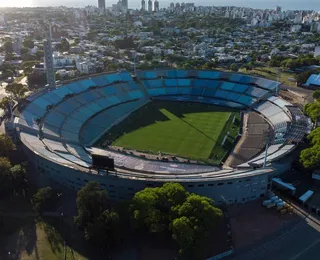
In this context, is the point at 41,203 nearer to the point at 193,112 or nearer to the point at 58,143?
the point at 58,143

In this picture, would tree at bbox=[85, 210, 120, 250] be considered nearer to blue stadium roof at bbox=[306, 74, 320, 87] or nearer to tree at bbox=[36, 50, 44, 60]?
blue stadium roof at bbox=[306, 74, 320, 87]

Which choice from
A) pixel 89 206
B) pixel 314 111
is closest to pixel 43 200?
pixel 89 206

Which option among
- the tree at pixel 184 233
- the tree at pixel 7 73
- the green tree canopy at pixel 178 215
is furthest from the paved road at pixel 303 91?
the tree at pixel 7 73

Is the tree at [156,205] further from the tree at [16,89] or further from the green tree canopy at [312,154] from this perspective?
the tree at [16,89]

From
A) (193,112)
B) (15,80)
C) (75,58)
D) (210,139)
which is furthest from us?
(75,58)

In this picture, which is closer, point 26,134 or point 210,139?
point 26,134

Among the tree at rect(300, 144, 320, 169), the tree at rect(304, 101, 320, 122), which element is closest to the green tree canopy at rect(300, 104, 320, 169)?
the tree at rect(300, 144, 320, 169)

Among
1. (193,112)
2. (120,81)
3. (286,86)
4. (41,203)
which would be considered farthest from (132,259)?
(286,86)
